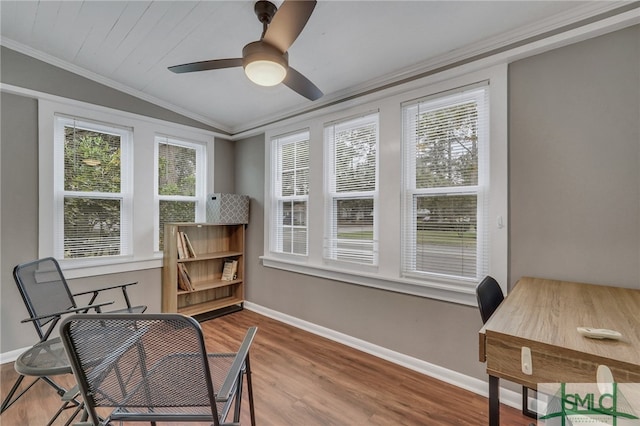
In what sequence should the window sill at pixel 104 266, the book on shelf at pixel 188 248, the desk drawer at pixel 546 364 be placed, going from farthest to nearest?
the book on shelf at pixel 188 248, the window sill at pixel 104 266, the desk drawer at pixel 546 364

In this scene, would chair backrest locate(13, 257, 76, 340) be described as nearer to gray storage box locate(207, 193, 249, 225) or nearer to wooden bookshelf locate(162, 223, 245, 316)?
wooden bookshelf locate(162, 223, 245, 316)

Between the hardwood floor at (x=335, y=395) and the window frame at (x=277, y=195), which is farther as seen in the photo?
the window frame at (x=277, y=195)

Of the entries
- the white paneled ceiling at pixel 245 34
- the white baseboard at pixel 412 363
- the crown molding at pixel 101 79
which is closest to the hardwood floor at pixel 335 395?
the white baseboard at pixel 412 363

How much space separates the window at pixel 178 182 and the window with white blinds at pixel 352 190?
72.1 inches

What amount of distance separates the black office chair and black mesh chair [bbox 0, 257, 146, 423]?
2.09m

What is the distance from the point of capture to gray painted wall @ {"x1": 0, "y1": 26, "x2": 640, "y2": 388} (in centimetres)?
155

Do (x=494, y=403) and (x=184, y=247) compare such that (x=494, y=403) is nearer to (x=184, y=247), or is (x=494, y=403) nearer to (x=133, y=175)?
(x=184, y=247)

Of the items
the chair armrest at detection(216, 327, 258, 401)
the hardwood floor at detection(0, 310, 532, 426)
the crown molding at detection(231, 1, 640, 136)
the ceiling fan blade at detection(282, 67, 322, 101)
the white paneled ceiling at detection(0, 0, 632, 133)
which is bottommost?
the hardwood floor at detection(0, 310, 532, 426)

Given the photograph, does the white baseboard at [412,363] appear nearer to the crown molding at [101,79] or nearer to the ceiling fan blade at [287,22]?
the ceiling fan blade at [287,22]

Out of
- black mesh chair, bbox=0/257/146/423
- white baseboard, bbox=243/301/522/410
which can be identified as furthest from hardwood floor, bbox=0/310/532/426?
black mesh chair, bbox=0/257/146/423

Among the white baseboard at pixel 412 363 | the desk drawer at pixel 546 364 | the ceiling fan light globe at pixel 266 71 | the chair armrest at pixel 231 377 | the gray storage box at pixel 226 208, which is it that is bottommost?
the white baseboard at pixel 412 363

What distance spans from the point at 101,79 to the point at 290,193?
2.23 metres

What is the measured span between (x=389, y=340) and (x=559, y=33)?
2.48 metres

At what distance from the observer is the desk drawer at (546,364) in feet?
2.58
